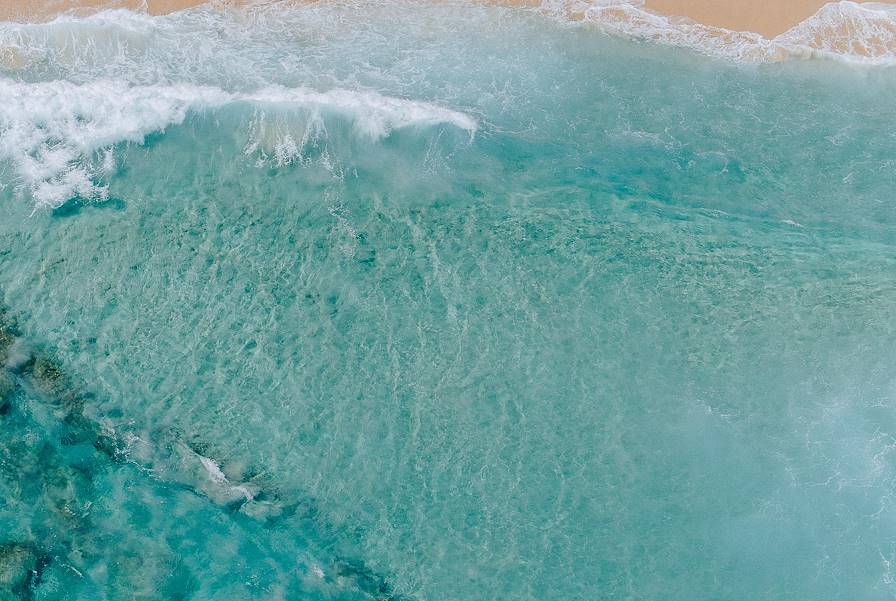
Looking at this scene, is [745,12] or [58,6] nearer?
[58,6]

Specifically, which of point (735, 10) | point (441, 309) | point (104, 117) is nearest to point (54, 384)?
point (104, 117)

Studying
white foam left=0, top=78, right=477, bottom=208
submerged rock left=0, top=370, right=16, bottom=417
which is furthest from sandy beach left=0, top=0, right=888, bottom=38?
submerged rock left=0, top=370, right=16, bottom=417

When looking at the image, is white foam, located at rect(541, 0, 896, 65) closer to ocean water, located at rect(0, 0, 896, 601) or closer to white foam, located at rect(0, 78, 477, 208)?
ocean water, located at rect(0, 0, 896, 601)

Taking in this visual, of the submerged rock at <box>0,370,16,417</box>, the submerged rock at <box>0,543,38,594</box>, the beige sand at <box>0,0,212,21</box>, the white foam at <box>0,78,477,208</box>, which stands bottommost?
the submerged rock at <box>0,543,38,594</box>

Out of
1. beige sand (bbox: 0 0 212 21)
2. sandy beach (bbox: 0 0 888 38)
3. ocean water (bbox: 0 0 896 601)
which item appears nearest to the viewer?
ocean water (bbox: 0 0 896 601)

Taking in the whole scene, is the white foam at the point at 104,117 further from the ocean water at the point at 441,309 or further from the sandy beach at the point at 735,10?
the sandy beach at the point at 735,10

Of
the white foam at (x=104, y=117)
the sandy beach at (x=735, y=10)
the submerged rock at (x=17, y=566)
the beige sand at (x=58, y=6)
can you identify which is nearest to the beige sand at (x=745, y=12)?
the sandy beach at (x=735, y=10)

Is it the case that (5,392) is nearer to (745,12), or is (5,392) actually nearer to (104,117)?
(104,117)
